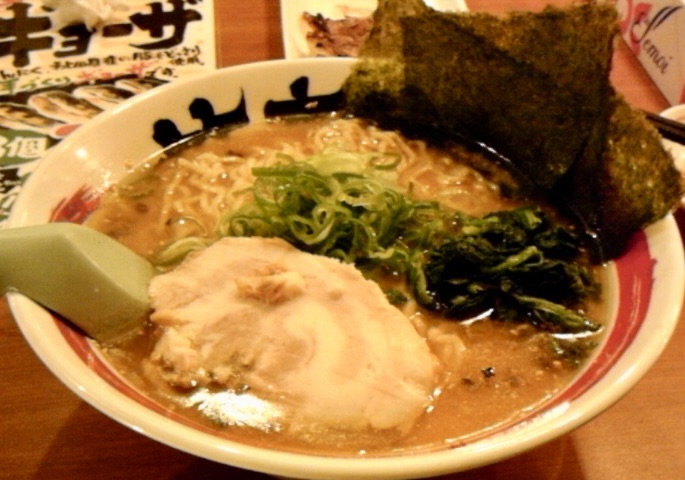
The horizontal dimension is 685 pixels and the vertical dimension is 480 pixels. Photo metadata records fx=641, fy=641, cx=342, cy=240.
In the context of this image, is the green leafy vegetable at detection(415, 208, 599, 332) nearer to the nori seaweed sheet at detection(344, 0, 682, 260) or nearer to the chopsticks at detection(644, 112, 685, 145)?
the nori seaweed sheet at detection(344, 0, 682, 260)

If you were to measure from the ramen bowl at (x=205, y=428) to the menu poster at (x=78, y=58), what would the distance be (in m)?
0.41

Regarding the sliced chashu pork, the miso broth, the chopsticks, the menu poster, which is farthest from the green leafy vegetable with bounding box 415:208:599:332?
the menu poster

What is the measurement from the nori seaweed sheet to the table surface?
31 cm

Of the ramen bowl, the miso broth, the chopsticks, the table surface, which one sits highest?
the chopsticks

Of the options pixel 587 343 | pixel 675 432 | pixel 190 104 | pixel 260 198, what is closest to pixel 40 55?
pixel 190 104

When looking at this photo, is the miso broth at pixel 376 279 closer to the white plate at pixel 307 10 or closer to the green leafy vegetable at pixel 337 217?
the green leafy vegetable at pixel 337 217

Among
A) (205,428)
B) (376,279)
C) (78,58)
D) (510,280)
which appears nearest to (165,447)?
(205,428)

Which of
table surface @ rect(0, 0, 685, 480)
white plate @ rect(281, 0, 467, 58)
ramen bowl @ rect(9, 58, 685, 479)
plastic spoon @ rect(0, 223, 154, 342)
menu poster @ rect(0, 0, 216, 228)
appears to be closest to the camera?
ramen bowl @ rect(9, 58, 685, 479)

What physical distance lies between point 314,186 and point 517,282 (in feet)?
1.42

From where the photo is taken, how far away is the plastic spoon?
36.4 inches

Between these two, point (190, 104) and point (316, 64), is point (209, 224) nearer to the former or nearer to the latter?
point (190, 104)

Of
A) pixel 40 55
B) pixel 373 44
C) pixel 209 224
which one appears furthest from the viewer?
pixel 40 55

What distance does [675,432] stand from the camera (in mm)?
1123

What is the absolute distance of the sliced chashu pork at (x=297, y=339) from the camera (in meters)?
0.94
